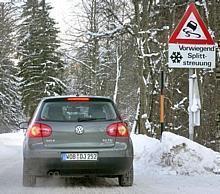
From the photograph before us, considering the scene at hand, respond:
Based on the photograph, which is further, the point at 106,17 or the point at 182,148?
the point at 106,17

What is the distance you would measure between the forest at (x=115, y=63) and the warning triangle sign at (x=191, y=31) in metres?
2.27

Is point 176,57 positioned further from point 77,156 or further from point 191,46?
point 77,156

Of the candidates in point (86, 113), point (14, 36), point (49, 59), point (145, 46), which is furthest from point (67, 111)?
point (49, 59)

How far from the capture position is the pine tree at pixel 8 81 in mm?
43312

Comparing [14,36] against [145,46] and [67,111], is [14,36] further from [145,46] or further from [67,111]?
[67,111]

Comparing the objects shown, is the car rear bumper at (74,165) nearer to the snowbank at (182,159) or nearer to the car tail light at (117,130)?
the car tail light at (117,130)

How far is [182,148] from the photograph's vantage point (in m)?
10.7

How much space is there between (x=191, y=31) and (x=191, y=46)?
29 cm

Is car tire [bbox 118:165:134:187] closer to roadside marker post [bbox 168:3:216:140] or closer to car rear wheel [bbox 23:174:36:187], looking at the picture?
car rear wheel [bbox 23:174:36:187]

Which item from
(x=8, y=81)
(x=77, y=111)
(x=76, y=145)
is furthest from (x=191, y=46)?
(x=8, y=81)

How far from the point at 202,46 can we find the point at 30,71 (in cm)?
4791

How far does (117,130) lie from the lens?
28.6 feet

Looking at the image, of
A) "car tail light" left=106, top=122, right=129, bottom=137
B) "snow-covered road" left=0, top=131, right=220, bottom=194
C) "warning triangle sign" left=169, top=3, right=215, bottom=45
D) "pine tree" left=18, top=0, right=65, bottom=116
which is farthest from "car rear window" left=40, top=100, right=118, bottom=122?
"pine tree" left=18, top=0, right=65, bottom=116

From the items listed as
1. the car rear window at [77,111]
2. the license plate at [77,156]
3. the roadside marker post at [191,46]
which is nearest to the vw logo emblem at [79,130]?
the car rear window at [77,111]
